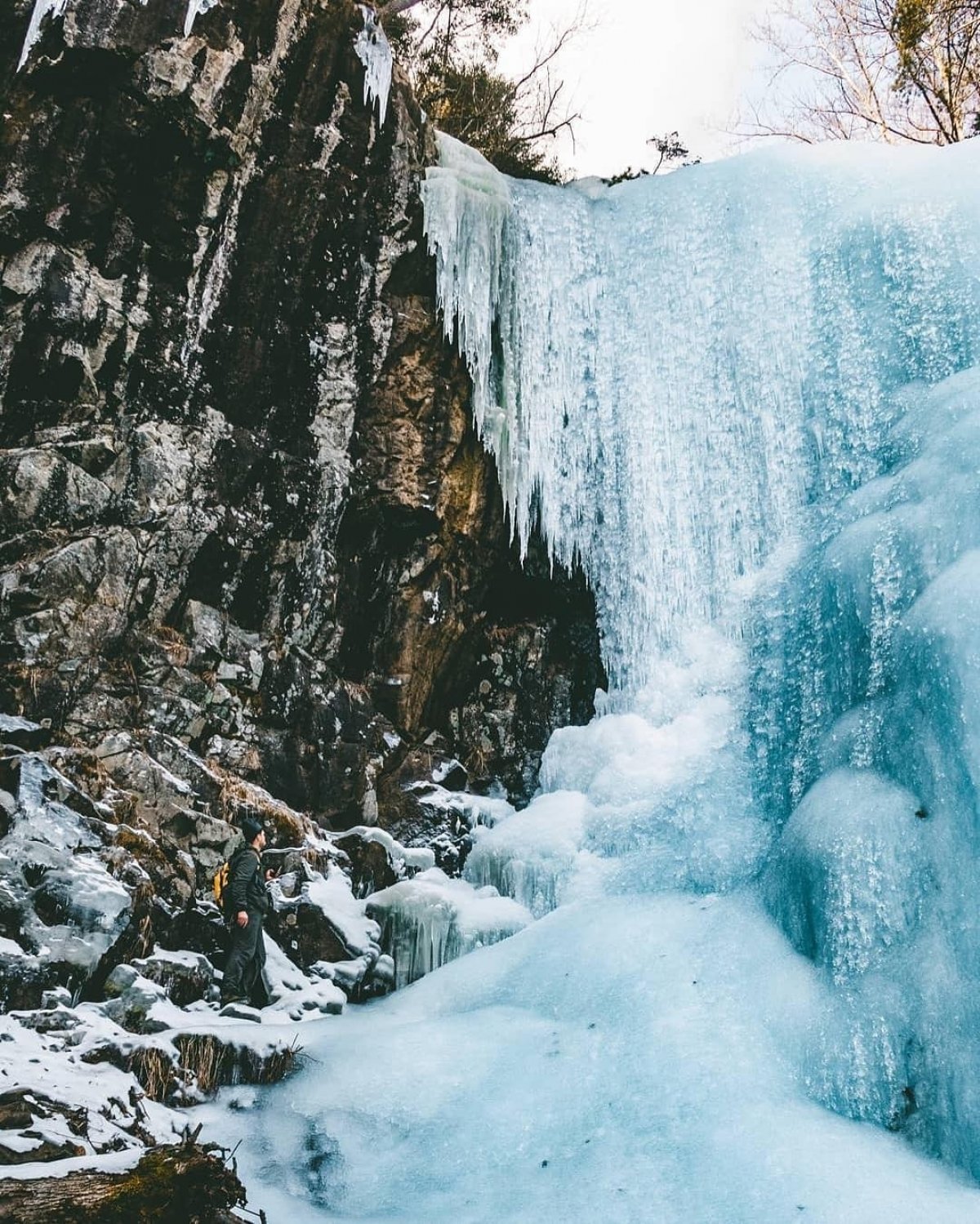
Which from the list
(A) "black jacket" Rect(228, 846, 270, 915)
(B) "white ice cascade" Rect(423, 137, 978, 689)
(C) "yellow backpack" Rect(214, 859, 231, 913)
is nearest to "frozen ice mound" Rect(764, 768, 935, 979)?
(A) "black jacket" Rect(228, 846, 270, 915)

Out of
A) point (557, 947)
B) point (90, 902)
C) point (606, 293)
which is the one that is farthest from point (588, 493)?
point (90, 902)

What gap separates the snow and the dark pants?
6802mm

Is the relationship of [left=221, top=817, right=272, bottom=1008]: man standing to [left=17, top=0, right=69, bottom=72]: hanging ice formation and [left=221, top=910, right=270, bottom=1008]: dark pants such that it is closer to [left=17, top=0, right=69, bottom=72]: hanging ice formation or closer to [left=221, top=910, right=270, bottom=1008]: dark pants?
[left=221, top=910, right=270, bottom=1008]: dark pants

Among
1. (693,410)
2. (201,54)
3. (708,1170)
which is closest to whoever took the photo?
(708,1170)

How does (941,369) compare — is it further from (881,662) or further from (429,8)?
(429,8)

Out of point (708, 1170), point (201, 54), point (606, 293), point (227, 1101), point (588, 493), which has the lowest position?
point (227, 1101)

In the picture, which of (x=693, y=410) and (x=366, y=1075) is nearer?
(x=366, y=1075)

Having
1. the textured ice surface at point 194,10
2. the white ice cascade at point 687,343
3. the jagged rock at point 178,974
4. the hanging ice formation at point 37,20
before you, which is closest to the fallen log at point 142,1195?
the jagged rock at point 178,974

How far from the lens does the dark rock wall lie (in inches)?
290

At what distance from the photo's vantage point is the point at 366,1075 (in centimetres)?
523

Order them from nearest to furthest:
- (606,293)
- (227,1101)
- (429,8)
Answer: (227,1101), (606,293), (429,8)

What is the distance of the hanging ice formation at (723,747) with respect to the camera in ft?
14.5

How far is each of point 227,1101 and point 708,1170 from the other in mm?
2409

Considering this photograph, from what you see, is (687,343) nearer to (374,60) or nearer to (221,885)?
(374,60)
